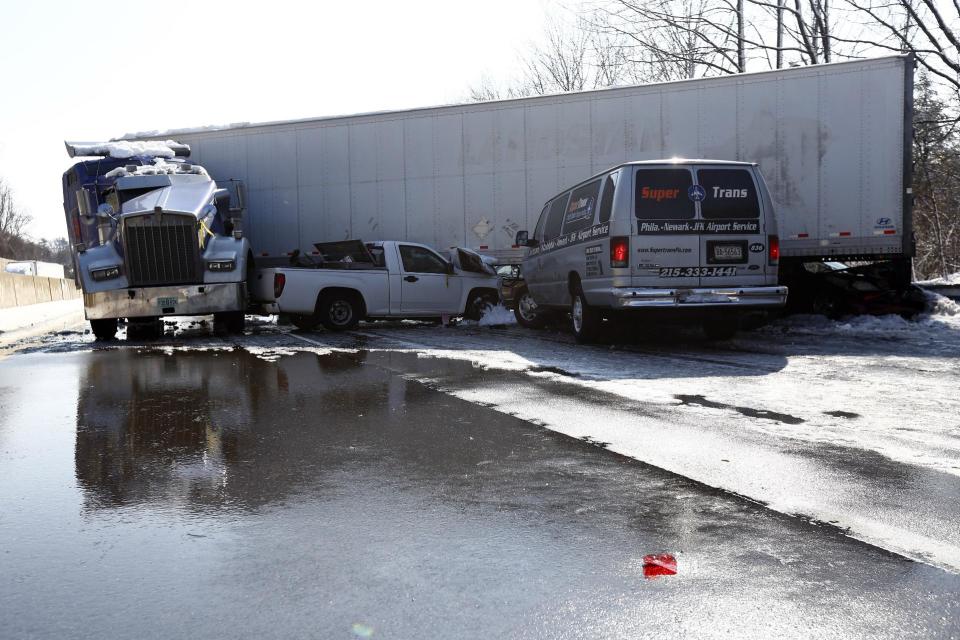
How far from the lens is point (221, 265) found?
15.2 metres

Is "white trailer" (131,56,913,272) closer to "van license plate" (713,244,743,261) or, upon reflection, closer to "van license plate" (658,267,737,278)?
"van license plate" (713,244,743,261)

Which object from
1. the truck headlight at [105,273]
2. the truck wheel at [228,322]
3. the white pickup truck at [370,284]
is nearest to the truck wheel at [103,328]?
the truck headlight at [105,273]

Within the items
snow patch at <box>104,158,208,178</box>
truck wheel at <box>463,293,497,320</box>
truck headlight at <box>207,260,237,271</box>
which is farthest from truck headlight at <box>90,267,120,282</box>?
truck wheel at <box>463,293,497,320</box>

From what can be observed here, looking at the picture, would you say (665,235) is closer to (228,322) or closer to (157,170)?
(228,322)

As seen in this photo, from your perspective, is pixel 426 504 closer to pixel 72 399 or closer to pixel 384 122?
pixel 72 399

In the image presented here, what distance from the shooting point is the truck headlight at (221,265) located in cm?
1519

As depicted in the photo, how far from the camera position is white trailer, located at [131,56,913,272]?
566 inches

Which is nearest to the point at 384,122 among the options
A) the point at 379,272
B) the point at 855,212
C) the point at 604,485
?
the point at 379,272

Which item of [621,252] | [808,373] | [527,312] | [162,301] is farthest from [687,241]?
[162,301]

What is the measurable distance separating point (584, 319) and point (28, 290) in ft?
112

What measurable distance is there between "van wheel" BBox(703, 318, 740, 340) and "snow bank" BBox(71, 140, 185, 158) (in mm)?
11587

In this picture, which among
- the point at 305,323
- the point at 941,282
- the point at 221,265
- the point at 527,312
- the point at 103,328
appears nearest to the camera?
the point at 221,265

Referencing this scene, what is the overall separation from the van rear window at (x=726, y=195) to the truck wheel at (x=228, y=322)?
340 inches

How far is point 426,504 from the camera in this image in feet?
14.4
